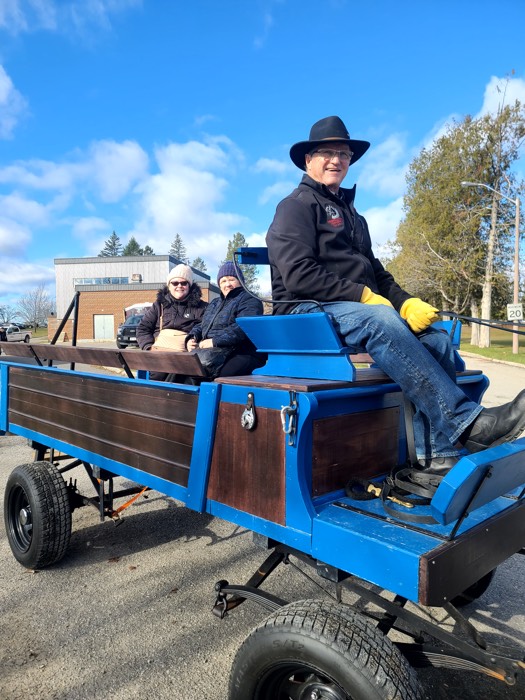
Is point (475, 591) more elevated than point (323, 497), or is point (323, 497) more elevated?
point (323, 497)

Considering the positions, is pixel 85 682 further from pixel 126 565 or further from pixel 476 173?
pixel 476 173

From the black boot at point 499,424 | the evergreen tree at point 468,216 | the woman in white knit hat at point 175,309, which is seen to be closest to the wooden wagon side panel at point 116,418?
the black boot at point 499,424

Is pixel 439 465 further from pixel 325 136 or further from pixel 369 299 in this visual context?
pixel 325 136

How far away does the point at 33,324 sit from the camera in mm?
67562

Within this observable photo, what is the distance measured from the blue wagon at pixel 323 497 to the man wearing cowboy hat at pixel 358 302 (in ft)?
0.49

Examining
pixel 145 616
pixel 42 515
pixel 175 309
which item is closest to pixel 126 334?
pixel 175 309

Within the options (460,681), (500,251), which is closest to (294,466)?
(460,681)

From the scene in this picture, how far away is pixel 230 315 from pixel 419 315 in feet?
6.11

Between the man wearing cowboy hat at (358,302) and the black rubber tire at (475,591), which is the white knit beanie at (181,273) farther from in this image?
the black rubber tire at (475,591)

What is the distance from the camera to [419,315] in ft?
7.08

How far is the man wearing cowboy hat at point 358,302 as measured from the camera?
1.95m

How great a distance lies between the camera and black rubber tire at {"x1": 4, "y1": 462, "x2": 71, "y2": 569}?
3.13m

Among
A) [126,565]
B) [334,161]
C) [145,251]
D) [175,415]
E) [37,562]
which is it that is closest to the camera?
[175,415]

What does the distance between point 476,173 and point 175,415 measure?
2730 cm
